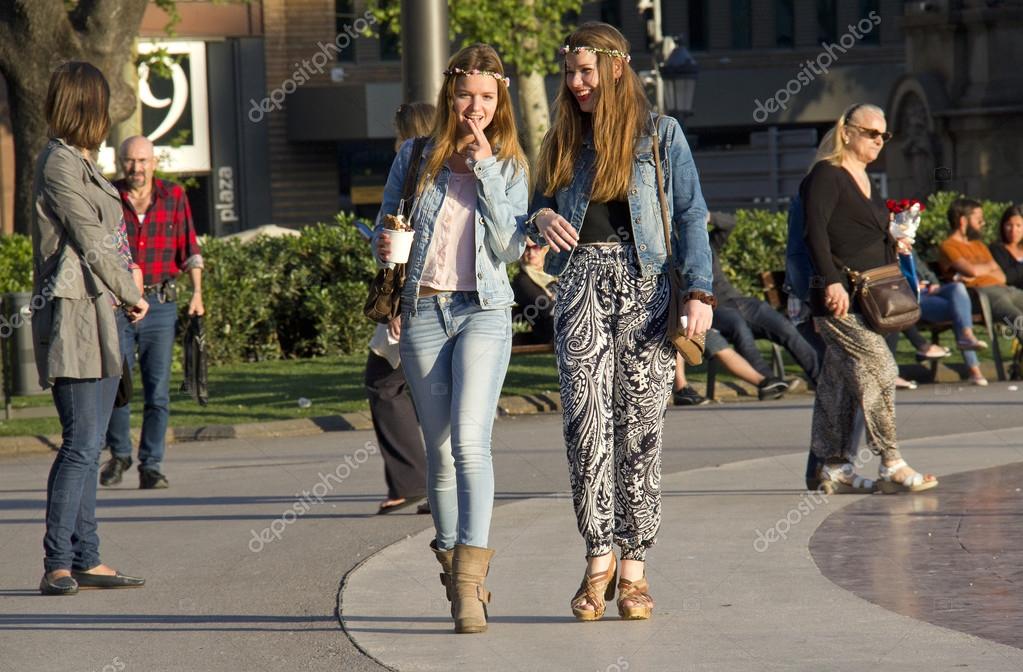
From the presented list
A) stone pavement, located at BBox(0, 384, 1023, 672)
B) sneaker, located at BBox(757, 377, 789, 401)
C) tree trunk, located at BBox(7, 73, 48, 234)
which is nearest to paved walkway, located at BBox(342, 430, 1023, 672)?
stone pavement, located at BBox(0, 384, 1023, 672)

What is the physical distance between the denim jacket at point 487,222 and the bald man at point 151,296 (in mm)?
3884

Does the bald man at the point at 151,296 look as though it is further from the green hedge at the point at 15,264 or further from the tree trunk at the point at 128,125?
the tree trunk at the point at 128,125

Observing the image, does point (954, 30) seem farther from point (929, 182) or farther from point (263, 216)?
point (263, 216)

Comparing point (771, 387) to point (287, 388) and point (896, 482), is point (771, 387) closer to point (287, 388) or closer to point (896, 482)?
point (287, 388)

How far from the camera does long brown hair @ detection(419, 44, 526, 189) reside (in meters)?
5.97

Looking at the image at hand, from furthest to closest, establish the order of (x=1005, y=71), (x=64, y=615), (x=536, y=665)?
1. (x=1005, y=71)
2. (x=64, y=615)
3. (x=536, y=665)

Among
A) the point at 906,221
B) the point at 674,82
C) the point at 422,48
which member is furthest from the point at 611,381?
the point at 674,82

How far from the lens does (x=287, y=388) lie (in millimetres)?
14469

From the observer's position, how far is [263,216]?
39.7 metres

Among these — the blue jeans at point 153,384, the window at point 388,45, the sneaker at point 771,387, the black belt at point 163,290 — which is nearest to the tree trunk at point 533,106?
the window at point 388,45

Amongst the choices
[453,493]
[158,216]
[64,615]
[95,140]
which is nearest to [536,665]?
[453,493]

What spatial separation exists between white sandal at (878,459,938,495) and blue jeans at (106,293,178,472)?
3.84 meters

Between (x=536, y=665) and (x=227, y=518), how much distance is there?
3.67 metres

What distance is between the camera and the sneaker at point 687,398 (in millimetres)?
13297
